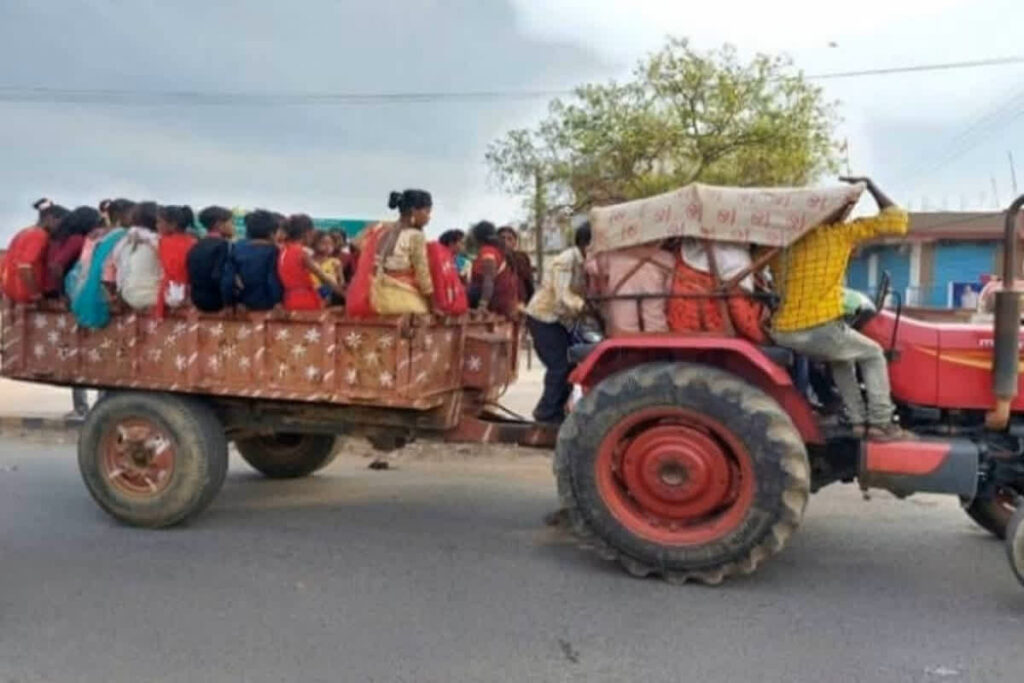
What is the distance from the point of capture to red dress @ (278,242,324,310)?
6.06 metres

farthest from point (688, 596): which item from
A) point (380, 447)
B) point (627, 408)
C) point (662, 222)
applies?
point (380, 447)

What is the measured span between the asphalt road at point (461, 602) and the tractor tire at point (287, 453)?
0.67 metres

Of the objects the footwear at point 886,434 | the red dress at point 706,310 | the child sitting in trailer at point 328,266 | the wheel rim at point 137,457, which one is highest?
the child sitting in trailer at point 328,266

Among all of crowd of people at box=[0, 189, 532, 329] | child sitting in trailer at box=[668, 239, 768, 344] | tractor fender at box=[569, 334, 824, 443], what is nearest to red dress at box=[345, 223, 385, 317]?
crowd of people at box=[0, 189, 532, 329]

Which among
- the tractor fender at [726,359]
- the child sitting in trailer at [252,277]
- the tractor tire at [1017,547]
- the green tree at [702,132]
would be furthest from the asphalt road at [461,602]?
the green tree at [702,132]

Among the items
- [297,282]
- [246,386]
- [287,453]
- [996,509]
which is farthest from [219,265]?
[996,509]

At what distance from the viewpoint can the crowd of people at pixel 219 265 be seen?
19.4 feet

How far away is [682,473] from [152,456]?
3.29 metres

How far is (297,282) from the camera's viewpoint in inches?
239

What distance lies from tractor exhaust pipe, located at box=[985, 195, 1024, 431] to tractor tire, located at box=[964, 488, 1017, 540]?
1.14m

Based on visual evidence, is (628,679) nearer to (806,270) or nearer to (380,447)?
(806,270)

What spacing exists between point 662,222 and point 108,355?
12.0 ft

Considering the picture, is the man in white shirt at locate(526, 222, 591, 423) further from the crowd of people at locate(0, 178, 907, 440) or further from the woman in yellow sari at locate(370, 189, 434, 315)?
the woman in yellow sari at locate(370, 189, 434, 315)

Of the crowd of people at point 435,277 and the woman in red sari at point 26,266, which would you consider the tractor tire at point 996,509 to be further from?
the woman in red sari at point 26,266
